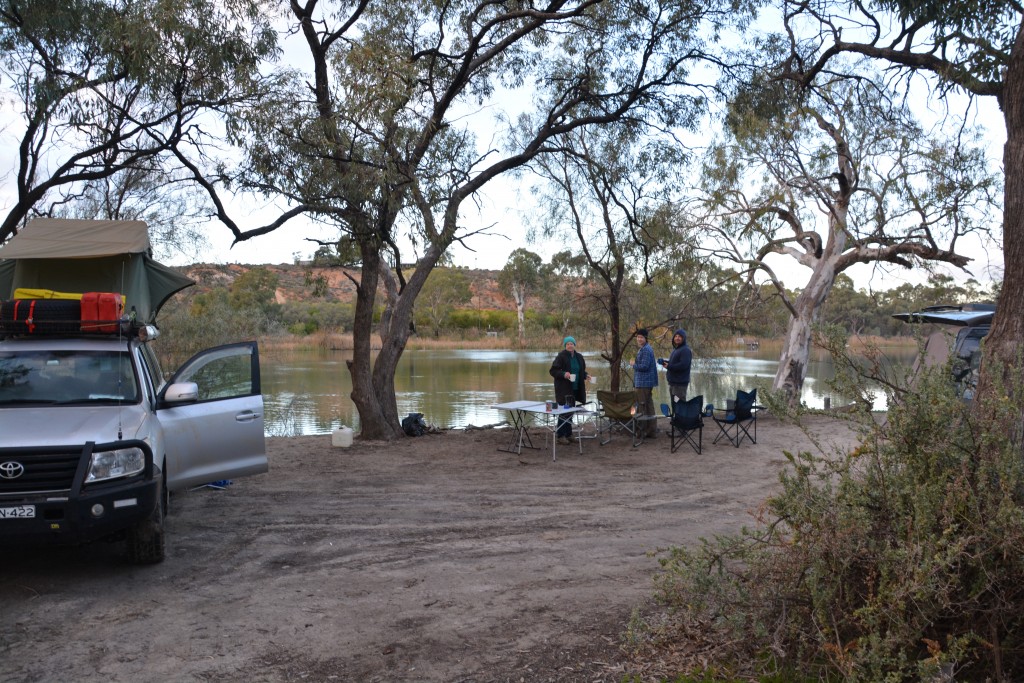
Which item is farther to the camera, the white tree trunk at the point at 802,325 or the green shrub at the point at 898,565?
Answer: the white tree trunk at the point at 802,325

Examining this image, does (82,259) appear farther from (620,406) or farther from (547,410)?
(620,406)

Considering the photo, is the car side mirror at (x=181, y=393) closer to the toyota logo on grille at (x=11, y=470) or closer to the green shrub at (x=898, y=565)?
the toyota logo on grille at (x=11, y=470)

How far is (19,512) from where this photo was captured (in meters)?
4.37

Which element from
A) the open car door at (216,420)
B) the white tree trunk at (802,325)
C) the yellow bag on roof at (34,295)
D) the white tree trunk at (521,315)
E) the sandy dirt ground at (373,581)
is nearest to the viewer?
the sandy dirt ground at (373,581)

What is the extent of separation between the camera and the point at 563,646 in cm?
374

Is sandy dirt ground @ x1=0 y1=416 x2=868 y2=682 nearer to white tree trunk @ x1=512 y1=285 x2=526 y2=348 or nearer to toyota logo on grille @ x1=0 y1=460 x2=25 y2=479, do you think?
toyota logo on grille @ x1=0 y1=460 x2=25 y2=479

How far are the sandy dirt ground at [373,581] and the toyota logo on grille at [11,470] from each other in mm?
653

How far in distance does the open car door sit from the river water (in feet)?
21.5

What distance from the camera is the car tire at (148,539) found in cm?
488

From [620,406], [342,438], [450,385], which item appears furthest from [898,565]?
[450,385]

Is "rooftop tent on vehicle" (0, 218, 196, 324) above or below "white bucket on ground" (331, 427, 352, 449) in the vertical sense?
above

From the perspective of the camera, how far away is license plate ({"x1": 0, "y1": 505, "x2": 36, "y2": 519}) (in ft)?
14.3

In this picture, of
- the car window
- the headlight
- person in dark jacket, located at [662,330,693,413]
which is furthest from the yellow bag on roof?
person in dark jacket, located at [662,330,693,413]

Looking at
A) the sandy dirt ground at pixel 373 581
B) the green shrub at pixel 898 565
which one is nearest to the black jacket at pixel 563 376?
the sandy dirt ground at pixel 373 581
